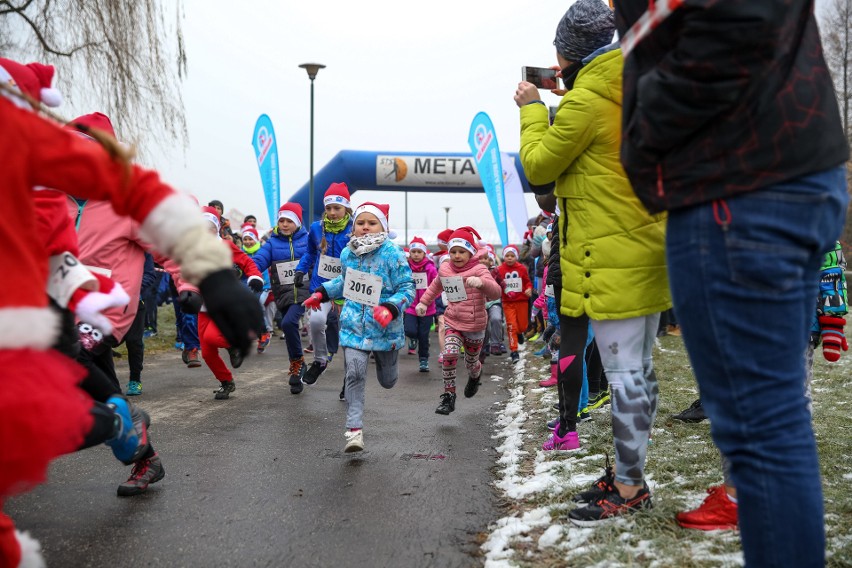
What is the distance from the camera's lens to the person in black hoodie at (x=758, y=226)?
1832mm

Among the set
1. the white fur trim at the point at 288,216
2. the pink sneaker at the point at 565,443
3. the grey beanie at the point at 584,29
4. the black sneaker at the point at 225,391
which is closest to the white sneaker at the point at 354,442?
the pink sneaker at the point at 565,443

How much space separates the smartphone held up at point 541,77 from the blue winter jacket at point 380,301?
1.94 meters

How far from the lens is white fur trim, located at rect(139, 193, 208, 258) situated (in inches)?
80.4

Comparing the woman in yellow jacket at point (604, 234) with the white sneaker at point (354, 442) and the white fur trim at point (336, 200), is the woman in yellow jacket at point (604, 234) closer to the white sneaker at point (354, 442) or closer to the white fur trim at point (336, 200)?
the white sneaker at point (354, 442)

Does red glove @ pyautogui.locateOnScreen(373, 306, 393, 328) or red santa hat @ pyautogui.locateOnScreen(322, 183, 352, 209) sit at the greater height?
red santa hat @ pyautogui.locateOnScreen(322, 183, 352, 209)

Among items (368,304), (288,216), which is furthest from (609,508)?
(288,216)

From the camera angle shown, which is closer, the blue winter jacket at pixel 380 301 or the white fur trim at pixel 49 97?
the white fur trim at pixel 49 97

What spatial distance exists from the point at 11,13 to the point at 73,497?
384 inches

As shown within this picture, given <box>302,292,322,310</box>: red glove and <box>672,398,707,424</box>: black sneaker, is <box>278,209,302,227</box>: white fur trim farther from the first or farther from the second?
<box>672,398,707,424</box>: black sneaker

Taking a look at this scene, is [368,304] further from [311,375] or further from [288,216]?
[288,216]

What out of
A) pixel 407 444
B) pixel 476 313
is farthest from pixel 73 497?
pixel 476 313

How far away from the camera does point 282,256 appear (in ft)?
30.0

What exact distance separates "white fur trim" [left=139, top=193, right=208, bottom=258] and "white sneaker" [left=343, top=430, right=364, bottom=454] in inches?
126

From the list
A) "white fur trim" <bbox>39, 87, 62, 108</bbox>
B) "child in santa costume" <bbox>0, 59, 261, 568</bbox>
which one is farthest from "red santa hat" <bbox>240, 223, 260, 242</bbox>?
"child in santa costume" <bbox>0, 59, 261, 568</bbox>
